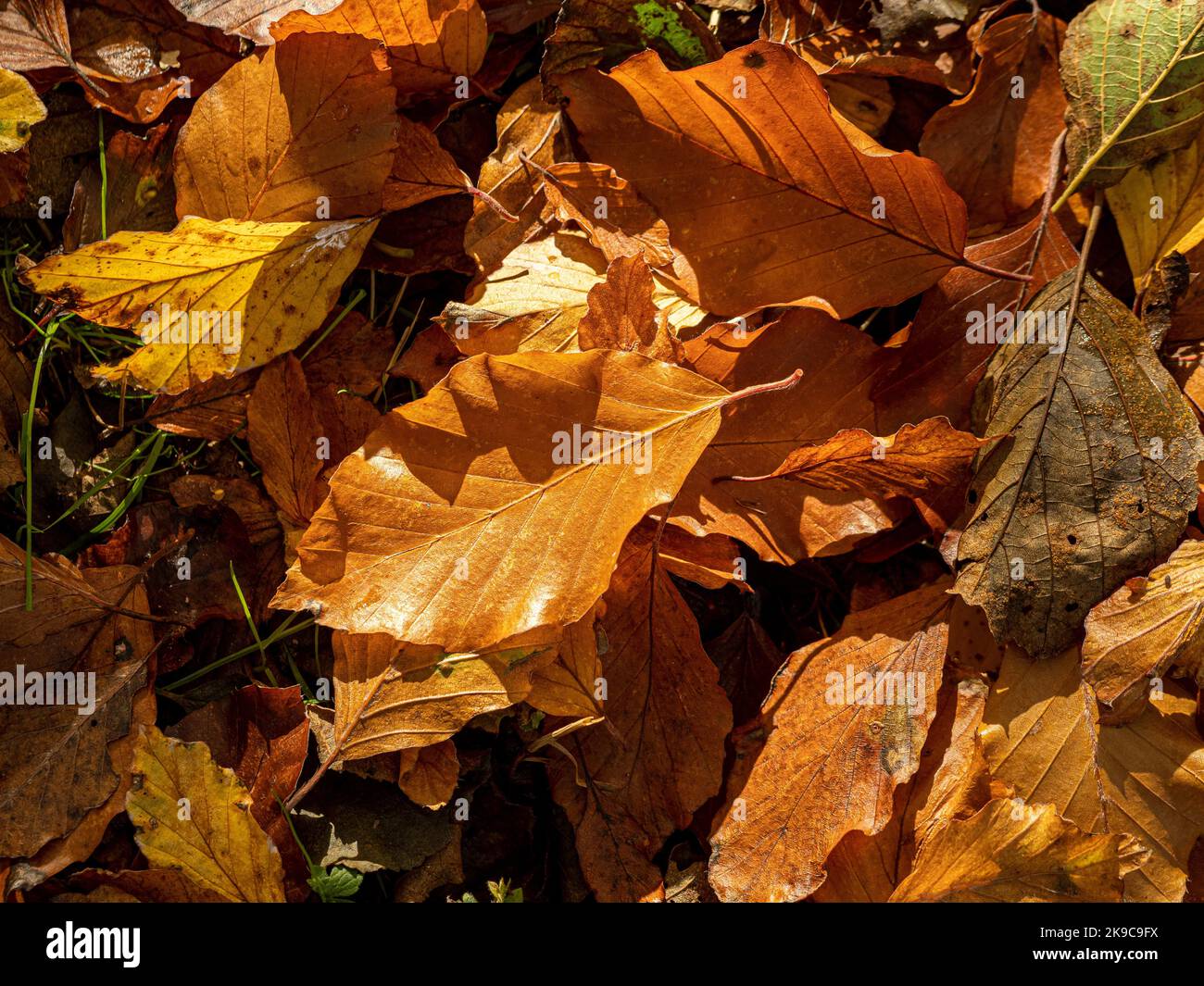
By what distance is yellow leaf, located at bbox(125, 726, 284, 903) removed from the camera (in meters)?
1.86

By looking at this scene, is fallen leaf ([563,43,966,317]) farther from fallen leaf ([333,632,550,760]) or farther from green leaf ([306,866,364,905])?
green leaf ([306,866,364,905])

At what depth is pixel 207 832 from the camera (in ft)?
6.12

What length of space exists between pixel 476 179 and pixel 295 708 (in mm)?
1130

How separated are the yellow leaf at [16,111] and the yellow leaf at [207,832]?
1.18 metres

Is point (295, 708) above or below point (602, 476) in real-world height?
below

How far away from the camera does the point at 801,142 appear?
1925mm

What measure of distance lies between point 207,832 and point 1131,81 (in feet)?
7.17

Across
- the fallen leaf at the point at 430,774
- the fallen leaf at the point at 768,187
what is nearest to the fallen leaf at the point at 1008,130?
the fallen leaf at the point at 768,187

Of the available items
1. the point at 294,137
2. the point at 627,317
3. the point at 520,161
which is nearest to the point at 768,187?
the point at 627,317

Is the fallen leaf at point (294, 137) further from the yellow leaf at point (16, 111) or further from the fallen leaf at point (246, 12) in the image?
the yellow leaf at point (16, 111)

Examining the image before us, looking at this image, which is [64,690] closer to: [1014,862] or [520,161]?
[520,161]
